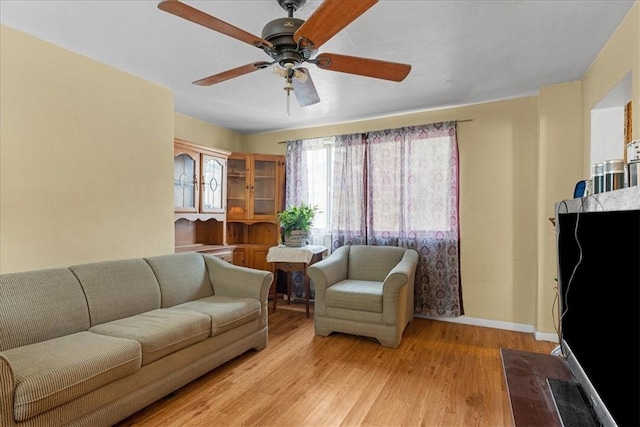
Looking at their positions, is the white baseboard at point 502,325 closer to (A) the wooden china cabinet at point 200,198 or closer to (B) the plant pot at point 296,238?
(B) the plant pot at point 296,238

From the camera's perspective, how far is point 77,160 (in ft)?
8.73

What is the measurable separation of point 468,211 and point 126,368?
3430 mm

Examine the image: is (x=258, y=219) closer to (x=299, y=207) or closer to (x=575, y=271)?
(x=299, y=207)

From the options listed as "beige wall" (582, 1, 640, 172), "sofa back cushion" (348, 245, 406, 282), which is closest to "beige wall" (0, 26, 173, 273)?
"sofa back cushion" (348, 245, 406, 282)

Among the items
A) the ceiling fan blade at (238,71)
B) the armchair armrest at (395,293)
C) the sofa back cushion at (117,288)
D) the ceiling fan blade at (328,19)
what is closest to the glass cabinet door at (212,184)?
the sofa back cushion at (117,288)

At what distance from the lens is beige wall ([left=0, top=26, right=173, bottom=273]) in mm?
2285

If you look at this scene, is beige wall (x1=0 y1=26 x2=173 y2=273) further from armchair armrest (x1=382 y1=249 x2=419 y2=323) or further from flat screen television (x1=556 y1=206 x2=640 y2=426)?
flat screen television (x1=556 y1=206 x2=640 y2=426)

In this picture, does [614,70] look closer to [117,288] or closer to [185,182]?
[117,288]

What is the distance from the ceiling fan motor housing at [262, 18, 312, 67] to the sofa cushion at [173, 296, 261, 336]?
6.00 ft

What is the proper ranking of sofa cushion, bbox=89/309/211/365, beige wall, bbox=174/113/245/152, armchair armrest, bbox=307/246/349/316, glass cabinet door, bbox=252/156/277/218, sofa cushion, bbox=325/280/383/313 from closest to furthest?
1. sofa cushion, bbox=89/309/211/365
2. sofa cushion, bbox=325/280/383/313
3. armchair armrest, bbox=307/246/349/316
4. beige wall, bbox=174/113/245/152
5. glass cabinet door, bbox=252/156/277/218

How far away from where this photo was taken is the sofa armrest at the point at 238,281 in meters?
2.95

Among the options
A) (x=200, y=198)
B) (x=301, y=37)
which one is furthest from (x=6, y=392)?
(x=200, y=198)

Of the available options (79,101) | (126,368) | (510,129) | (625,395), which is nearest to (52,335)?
(126,368)

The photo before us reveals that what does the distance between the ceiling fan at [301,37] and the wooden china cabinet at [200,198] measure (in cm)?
192
